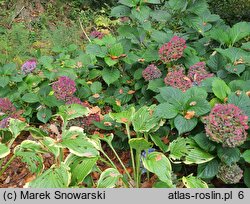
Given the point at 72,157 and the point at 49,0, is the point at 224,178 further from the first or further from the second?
the point at 49,0

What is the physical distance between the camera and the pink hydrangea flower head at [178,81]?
2.72m

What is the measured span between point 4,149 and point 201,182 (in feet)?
4.02

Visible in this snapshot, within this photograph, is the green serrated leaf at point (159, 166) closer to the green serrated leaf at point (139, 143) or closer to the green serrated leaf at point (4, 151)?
the green serrated leaf at point (139, 143)

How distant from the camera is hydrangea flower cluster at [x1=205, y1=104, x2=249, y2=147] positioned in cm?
215

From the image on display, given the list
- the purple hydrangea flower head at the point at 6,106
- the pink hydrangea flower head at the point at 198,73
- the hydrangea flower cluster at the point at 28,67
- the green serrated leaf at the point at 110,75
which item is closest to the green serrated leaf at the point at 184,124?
the pink hydrangea flower head at the point at 198,73

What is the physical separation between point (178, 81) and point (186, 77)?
96 millimetres

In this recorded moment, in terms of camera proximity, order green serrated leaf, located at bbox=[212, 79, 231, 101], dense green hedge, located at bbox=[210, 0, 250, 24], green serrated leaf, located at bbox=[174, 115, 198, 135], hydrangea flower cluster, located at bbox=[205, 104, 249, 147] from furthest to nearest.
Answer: dense green hedge, located at bbox=[210, 0, 250, 24] < green serrated leaf, located at bbox=[212, 79, 231, 101] < green serrated leaf, located at bbox=[174, 115, 198, 135] < hydrangea flower cluster, located at bbox=[205, 104, 249, 147]

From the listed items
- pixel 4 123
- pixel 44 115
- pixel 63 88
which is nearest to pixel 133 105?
pixel 63 88

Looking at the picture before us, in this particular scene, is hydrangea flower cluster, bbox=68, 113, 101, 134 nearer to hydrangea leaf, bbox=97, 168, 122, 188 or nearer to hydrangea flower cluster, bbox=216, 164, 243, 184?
hydrangea leaf, bbox=97, 168, 122, 188

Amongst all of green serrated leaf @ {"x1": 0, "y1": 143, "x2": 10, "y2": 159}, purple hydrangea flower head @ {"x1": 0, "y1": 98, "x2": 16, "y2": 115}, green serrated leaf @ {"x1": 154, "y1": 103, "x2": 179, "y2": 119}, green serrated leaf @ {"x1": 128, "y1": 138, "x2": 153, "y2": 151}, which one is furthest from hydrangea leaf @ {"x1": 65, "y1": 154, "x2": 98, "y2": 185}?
purple hydrangea flower head @ {"x1": 0, "y1": 98, "x2": 16, "y2": 115}

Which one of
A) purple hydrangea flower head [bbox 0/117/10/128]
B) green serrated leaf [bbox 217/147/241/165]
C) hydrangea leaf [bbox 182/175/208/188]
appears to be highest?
green serrated leaf [bbox 217/147/241/165]

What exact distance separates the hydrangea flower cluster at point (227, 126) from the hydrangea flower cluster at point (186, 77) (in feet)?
1.74

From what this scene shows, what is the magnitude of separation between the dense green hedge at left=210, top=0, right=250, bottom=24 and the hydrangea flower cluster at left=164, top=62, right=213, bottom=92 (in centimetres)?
343

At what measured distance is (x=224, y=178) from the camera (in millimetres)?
2283
